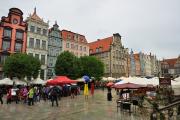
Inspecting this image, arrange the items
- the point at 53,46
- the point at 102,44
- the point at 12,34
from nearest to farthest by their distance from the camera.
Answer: the point at 12,34, the point at 53,46, the point at 102,44

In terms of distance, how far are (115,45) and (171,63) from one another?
1937 inches

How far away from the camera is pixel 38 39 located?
4359 cm

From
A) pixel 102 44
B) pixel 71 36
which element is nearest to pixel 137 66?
pixel 102 44

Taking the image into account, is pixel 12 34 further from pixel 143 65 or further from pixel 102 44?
pixel 143 65

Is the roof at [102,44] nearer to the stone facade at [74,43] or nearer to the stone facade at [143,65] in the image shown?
the stone facade at [74,43]

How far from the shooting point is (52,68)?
151 feet

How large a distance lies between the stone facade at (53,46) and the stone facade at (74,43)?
6.93 ft

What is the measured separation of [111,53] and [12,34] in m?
33.1

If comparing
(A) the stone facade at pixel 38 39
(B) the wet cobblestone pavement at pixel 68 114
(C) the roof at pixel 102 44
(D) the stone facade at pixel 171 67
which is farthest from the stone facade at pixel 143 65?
(B) the wet cobblestone pavement at pixel 68 114

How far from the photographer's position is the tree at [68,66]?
3900 cm

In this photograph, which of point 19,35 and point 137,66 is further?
point 137,66

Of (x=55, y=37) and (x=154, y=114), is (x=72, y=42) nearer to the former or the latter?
(x=55, y=37)

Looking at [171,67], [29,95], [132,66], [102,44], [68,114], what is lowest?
[68,114]

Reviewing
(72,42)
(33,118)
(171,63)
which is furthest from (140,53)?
(33,118)
